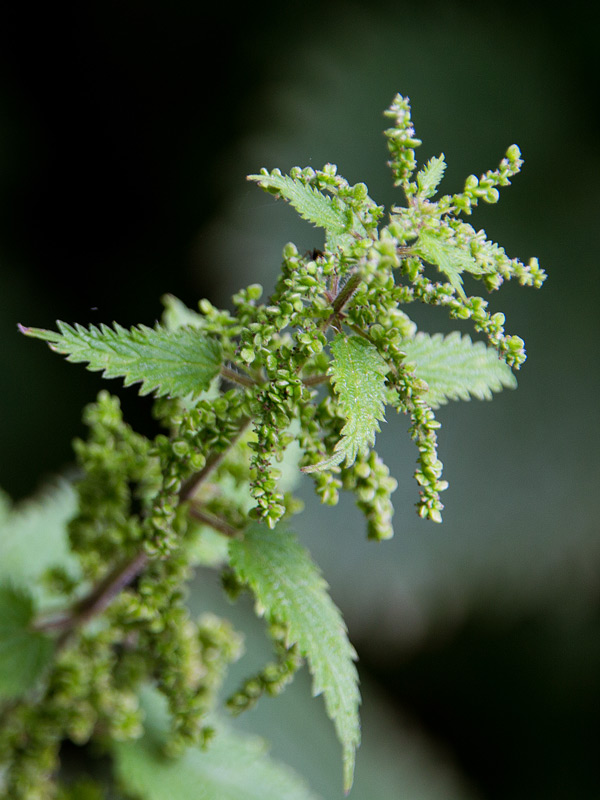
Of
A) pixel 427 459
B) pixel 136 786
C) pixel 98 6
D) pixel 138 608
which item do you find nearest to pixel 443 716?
pixel 136 786

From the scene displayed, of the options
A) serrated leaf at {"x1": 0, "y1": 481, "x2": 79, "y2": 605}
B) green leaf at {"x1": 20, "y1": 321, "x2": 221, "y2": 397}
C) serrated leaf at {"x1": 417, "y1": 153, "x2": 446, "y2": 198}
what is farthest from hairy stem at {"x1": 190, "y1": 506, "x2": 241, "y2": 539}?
serrated leaf at {"x1": 0, "y1": 481, "x2": 79, "y2": 605}

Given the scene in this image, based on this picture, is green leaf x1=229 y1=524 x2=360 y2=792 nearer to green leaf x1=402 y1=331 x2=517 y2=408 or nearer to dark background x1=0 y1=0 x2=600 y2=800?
green leaf x1=402 y1=331 x2=517 y2=408

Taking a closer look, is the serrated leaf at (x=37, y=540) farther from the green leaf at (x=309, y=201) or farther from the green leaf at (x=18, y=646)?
the green leaf at (x=309, y=201)

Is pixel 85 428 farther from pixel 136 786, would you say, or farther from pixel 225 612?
pixel 136 786

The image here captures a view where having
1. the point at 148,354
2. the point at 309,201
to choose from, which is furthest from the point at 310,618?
the point at 309,201

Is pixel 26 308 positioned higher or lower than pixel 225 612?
higher

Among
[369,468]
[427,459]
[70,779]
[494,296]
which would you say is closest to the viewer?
[427,459]
